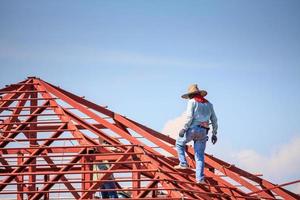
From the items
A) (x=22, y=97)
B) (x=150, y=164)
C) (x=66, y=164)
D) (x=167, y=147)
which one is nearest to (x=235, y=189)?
(x=167, y=147)

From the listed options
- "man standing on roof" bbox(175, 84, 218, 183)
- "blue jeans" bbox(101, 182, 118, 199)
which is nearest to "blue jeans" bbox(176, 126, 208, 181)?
"man standing on roof" bbox(175, 84, 218, 183)

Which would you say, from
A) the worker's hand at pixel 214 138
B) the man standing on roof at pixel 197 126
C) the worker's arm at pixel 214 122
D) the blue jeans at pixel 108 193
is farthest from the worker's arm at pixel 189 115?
the blue jeans at pixel 108 193

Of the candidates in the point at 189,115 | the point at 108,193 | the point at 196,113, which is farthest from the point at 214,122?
the point at 108,193

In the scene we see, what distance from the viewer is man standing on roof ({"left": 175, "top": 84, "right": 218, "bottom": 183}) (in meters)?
18.1

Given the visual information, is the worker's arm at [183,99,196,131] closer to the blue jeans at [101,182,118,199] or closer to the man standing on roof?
the man standing on roof

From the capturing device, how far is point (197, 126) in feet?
59.6

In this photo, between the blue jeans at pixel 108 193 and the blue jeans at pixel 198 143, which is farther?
the blue jeans at pixel 108 193

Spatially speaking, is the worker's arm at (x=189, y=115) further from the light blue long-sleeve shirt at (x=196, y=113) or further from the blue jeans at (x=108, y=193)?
the blue jeans at (x=108, y=193)

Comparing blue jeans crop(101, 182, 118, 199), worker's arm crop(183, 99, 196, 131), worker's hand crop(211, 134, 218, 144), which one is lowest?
blue jeans crop(101, 182, 118, 199)

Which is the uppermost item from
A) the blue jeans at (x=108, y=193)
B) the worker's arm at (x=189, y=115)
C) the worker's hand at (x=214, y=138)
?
the worker's arm at (x=189, y=115)

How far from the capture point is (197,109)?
59.5 ft

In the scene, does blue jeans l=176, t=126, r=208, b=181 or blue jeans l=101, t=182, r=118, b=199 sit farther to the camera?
blue jeans l=101, t=182, r=118, b=199

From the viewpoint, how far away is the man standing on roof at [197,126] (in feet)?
59.3

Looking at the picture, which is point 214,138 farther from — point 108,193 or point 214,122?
point 108,193
